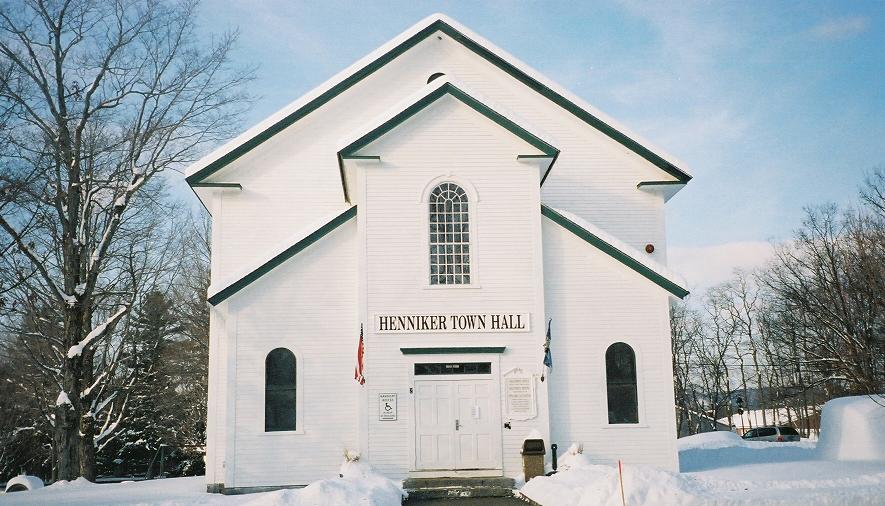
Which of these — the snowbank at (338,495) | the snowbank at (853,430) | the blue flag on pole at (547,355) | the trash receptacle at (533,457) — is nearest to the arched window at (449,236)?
the blue flag on pole at (547,355)

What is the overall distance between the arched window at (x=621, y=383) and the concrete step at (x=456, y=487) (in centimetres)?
321

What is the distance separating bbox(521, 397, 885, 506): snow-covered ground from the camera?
1332 centimetres

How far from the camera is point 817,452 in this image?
22672 millimetres

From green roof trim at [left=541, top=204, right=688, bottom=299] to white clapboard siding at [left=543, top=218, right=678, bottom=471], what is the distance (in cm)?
15

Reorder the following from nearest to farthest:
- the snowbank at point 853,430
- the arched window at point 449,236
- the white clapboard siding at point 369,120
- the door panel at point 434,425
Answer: the door panel at point 434,425 → the arched window at point 449,236 → the snowbank at point 853,430 → the white clapboard siding at point 369,120

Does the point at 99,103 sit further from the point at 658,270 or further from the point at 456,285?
the point at 658,270

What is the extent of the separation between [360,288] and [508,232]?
3702 mm

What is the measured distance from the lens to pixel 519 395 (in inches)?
710

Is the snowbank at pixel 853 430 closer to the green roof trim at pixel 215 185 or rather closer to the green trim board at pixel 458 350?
the green trim board at pixel 458 350

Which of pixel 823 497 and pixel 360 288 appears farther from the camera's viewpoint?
pixel 360 288

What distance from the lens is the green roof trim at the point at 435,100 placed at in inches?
730

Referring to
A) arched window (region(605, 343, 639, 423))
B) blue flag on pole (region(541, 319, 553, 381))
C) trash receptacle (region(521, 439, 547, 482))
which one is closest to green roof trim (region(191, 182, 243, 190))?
blue flag on pole (region(541, 319, 553, 381))

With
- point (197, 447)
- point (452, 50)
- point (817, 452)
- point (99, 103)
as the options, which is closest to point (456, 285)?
point (452, 50)

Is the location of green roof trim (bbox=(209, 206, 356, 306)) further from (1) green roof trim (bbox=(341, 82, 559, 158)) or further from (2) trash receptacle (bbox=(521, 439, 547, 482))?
(2) trash receptacle (bbox=(521, 439, 547, 482))
